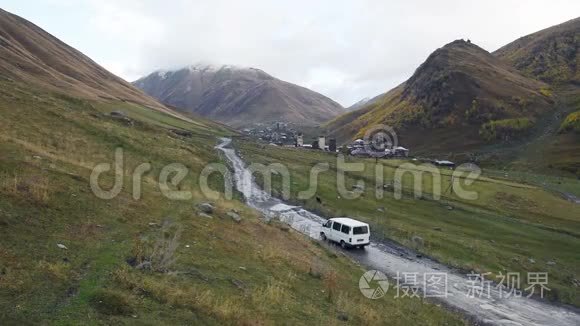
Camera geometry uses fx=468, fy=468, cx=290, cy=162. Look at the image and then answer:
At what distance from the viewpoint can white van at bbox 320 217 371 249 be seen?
44812 mm

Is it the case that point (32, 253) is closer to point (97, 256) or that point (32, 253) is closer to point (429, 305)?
point (97, 256)

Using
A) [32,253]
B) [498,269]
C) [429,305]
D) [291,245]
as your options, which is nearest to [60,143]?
[291,245]

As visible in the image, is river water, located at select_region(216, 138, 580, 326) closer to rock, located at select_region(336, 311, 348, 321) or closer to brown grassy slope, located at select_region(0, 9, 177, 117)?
rock, located at select_region(336, 311, 348, 321)

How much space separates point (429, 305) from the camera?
30766 millimetres

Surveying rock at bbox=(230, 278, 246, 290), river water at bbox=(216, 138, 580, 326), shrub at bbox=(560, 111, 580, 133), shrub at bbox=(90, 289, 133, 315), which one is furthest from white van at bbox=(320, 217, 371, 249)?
shrub at bbox=(560, 111, 580, 133)

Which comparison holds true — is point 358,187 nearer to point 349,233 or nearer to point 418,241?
point 418,241

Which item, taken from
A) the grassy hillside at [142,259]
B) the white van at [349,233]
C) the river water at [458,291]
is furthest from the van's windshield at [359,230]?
the grassy hillside at [142,259]

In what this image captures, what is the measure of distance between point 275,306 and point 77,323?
8.96m

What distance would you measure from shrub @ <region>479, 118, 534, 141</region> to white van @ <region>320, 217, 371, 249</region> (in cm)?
14523

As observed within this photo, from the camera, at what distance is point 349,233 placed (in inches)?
1763

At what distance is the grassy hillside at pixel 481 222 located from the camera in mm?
46000

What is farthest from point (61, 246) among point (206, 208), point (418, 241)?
point (418, 241)

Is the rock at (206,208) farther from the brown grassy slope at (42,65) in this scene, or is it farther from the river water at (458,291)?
the brown grassy slope at (42,65)

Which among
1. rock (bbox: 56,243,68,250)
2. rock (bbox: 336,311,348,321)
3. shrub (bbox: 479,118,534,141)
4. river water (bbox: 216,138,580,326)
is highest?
shrub (bbox: 479,118,534,141)
